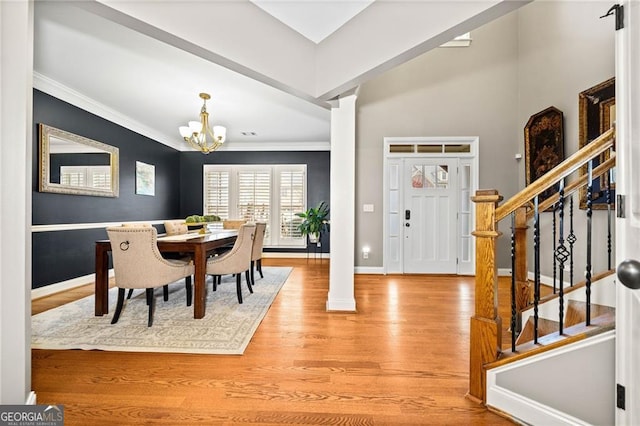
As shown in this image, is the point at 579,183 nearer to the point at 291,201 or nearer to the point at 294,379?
the point at 294,379

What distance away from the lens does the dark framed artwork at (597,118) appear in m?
2.91

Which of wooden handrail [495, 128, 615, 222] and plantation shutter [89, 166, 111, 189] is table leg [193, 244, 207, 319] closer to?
wooden handrail [495, 128, 615, 222]

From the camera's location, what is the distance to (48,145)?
3492 millimetres

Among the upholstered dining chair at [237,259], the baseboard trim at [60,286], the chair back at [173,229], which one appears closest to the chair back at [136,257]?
the upholstered dining chair at [237,259]

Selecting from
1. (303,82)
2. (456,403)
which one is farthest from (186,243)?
(456,403)

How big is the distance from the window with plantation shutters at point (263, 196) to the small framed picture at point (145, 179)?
3.76 ft

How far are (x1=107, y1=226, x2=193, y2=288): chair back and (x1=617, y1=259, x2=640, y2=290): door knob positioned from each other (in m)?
2.76

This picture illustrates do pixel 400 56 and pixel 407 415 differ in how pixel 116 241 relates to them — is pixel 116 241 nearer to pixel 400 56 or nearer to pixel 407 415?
pixel 407 415

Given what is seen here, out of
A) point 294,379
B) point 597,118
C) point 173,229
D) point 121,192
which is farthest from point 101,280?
point 597,118

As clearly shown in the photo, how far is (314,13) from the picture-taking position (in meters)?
2.29

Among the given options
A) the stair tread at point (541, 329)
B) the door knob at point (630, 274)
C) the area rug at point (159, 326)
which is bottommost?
the area rug at point (159, 326)

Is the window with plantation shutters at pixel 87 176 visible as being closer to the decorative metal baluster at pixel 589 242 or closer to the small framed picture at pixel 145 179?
the small framed picture at pixel 145 179

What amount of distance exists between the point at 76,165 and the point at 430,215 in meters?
5.22

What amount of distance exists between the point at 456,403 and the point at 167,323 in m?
2.33
